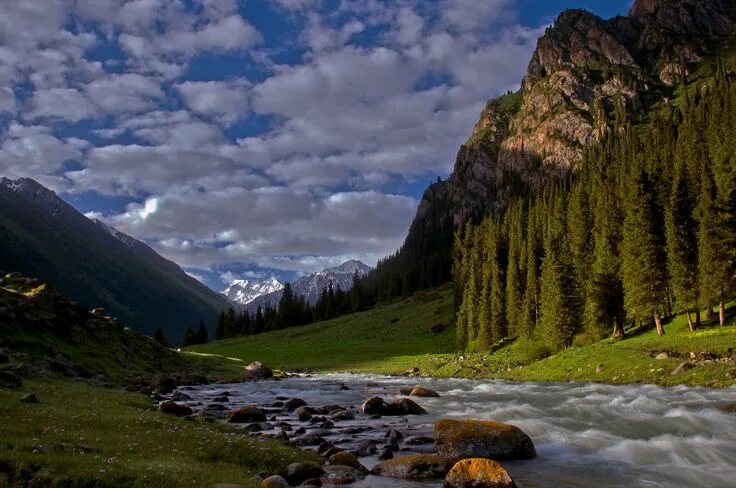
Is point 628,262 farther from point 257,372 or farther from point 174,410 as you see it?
point 257,372

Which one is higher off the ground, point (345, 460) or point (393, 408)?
point (345, 460)

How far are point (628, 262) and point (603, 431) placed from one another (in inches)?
1609

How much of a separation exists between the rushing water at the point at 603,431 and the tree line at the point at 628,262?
22448 millimetres

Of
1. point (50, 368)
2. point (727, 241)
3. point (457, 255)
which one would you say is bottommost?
point (50, 368)

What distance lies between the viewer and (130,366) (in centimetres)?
5516

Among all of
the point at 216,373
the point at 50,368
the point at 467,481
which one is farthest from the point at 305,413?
the point at 216,373

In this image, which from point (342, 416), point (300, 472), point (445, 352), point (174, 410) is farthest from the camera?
point (445, 352)

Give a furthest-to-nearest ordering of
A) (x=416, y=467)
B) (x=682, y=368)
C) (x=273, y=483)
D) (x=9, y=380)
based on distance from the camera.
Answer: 1. (x=682, y=368)
2. (x=9, y=380)
3. (x=416, y=467)
4. (x=273, y=483)

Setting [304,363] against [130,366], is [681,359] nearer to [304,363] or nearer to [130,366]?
[130,366]

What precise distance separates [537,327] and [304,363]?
4920cm

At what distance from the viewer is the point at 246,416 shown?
29094mm

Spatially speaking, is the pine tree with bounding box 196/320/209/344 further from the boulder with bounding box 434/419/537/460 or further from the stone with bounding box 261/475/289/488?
the stone with bounding box 261/475/289/488

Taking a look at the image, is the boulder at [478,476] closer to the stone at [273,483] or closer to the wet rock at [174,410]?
the stone at [273,483]

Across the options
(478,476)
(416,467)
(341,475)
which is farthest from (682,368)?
(341,475)
